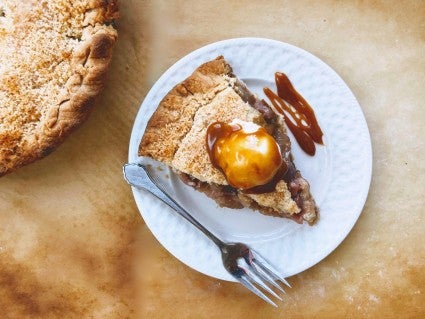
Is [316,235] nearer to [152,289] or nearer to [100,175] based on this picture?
[152,289]

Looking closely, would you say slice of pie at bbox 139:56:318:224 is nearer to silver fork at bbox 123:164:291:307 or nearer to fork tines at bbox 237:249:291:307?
silver fork at bbox 123:164:291:307

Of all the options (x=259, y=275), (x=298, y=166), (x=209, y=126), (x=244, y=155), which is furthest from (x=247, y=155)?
(x=259, y=275)

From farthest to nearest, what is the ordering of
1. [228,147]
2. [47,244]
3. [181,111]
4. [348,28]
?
[47,244], [348,28], [181,111], [228,147]

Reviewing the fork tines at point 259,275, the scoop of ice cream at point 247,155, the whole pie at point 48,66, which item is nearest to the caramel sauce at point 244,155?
the scoop of ice cream at point 247,155

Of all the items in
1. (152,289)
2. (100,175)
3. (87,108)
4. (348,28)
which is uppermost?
(348,28)

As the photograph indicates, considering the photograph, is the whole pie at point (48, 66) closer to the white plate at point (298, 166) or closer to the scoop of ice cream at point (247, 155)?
the white plate at point (298, 166)

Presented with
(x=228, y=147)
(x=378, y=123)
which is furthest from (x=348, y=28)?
(x=228, y=147)

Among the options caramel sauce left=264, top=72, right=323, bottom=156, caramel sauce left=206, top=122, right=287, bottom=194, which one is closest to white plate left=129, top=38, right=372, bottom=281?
caramel sauce left=264, top=72, right=323, bottom=156
